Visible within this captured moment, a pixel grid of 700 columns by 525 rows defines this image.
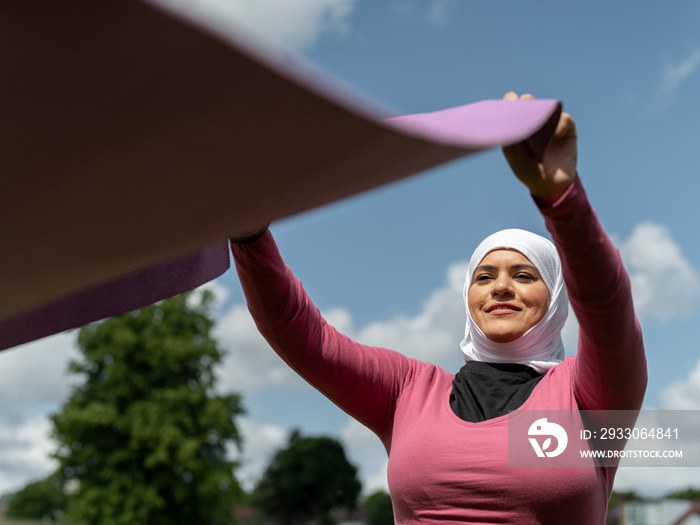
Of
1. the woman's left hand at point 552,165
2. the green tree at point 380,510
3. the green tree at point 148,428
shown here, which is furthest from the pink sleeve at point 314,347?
the green tree at point 380,510

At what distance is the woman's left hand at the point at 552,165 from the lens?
1.49m

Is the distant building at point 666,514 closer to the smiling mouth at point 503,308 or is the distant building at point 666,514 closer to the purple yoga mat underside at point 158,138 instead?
the smiling mouth at point 503,308

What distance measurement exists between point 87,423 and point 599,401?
23385 mm

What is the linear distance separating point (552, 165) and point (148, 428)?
2284 centimetres

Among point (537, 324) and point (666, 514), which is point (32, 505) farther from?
point (537, 324)

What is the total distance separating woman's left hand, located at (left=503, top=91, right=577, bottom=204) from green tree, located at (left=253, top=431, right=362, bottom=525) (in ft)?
207

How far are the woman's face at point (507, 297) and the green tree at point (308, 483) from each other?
62016 millimetres

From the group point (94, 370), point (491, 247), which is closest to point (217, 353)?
Answer: point (94, 370)

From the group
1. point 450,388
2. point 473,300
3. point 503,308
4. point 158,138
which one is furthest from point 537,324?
point 158,138

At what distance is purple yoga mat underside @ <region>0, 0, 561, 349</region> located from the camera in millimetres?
896

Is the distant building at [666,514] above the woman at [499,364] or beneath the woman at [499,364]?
above

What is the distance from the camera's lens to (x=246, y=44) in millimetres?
882

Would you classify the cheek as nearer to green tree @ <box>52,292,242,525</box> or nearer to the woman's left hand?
the woman's left hand

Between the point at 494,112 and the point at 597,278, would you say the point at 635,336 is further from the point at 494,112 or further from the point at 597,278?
the point at 494,112
